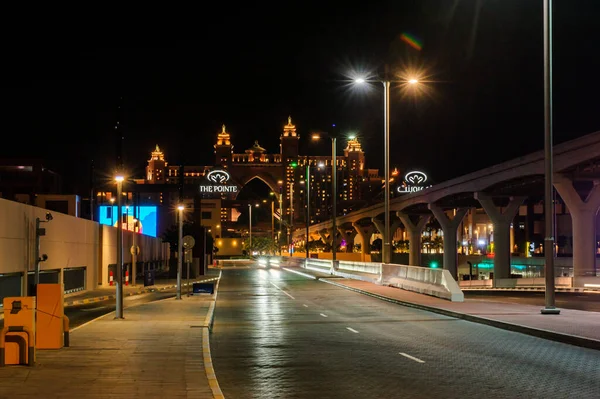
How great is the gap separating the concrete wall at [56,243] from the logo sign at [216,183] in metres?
14.9

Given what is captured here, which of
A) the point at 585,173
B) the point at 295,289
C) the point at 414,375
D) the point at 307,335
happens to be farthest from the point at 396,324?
the point at 585,173

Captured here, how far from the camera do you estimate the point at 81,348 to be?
1534 centimetres

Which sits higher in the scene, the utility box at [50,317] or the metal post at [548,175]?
the metal post at [548,175]

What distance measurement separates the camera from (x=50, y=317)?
14.9m

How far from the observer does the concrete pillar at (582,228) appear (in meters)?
58.0

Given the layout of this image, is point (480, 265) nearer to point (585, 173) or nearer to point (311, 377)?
point (585, 173)

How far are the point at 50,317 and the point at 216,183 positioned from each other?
61014 mm

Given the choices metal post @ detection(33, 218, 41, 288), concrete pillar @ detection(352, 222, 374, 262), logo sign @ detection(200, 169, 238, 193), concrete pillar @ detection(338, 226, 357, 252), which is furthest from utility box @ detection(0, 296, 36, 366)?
concrete pillar @ detection(338, 226, 357, 252)

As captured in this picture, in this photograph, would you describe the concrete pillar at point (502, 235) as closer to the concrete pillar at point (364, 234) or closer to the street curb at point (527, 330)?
the street curb at point (527, 330)

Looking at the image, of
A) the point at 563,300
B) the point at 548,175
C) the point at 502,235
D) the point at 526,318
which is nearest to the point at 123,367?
the point at 526,318

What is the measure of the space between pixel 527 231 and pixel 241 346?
128321mm

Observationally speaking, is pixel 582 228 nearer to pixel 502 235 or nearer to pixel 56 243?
pixel 502 235

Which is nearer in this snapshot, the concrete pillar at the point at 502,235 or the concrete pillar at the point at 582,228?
the concrete pillar at the point at 582,228

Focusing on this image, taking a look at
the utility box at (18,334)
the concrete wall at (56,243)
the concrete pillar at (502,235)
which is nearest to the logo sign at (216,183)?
the concrete wall at (56,243)
